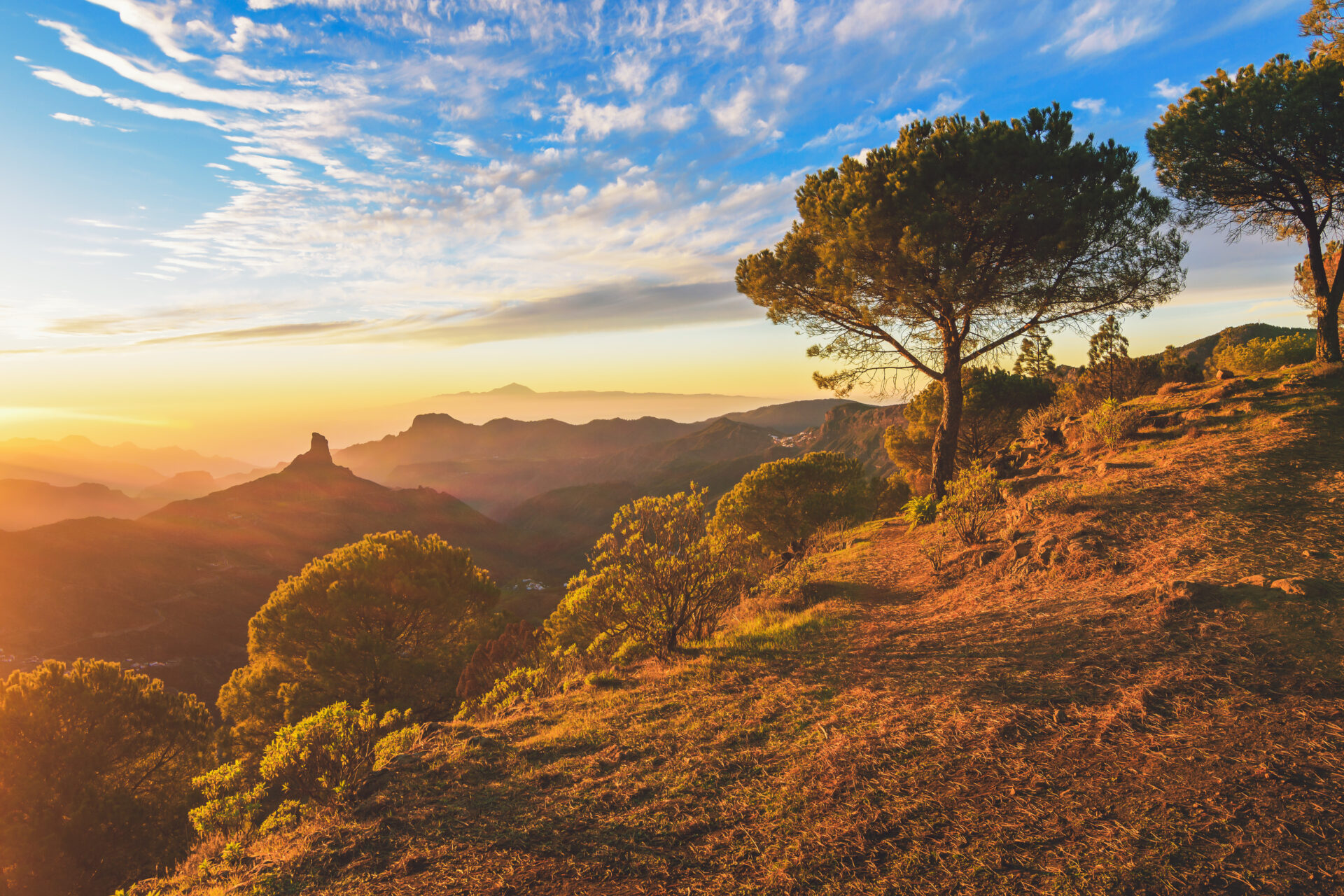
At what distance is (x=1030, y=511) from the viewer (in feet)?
34.1

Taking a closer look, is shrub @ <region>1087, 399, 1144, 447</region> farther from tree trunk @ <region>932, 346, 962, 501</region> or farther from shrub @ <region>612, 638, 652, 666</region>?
shrub @ <region>612, 638, 652, 666</region>

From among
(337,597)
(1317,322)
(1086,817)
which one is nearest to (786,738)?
(1086,817)

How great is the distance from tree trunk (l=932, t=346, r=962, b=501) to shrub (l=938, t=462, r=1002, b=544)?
12.9 feet

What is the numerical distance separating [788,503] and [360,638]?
1834cm

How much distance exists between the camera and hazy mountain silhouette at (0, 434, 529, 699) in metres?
58.9

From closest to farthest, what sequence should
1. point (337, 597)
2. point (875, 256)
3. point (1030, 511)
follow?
1. point (1030, 511)
2. point (875, 256)
3. point (337, 597)

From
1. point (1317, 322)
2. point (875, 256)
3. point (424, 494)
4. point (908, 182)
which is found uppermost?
point (908, 182)

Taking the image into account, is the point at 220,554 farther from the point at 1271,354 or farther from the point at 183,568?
the point at 1271,354

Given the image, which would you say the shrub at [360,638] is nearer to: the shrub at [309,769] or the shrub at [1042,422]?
the shrub at [309,769]

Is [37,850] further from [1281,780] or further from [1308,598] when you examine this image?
[1308,598]

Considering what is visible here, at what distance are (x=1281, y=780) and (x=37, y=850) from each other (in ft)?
72.9

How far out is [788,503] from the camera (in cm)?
2484

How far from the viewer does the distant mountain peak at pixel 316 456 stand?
127 m

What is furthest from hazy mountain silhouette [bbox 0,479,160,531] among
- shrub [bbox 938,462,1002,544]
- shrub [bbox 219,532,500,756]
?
shrub [bbox 938,462,1002,544]
